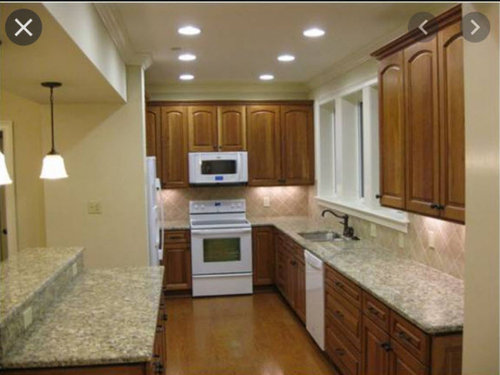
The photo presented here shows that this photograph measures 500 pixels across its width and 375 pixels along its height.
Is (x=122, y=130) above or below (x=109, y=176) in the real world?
above

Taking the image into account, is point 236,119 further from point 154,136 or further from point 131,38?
point 131,38

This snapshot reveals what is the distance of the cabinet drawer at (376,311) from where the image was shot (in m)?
2.74

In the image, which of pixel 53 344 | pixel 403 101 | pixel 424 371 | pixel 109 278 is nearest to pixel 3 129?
pixel 109 278

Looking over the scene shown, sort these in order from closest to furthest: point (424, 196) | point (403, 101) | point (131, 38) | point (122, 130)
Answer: point (424, 196) < point (403, 101) < point (131, 38) < point (122, 130)

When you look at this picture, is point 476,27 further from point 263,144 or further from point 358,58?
point 263,144

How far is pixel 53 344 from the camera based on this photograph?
6.89 ft

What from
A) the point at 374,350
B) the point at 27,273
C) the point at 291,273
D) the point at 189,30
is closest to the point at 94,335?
the point at 27,273

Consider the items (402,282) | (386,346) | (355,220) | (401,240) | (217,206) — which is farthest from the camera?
(217,206)

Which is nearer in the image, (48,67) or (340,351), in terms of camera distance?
(48,67)

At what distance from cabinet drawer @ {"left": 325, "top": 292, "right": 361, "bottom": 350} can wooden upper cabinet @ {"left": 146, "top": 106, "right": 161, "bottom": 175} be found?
9.97 ft

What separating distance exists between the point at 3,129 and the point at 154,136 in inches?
66.0

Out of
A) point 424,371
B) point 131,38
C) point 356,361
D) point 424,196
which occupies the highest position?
point 131,38

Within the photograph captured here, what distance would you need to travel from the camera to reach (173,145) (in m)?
6.00

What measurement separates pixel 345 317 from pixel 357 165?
2233 millimetres
